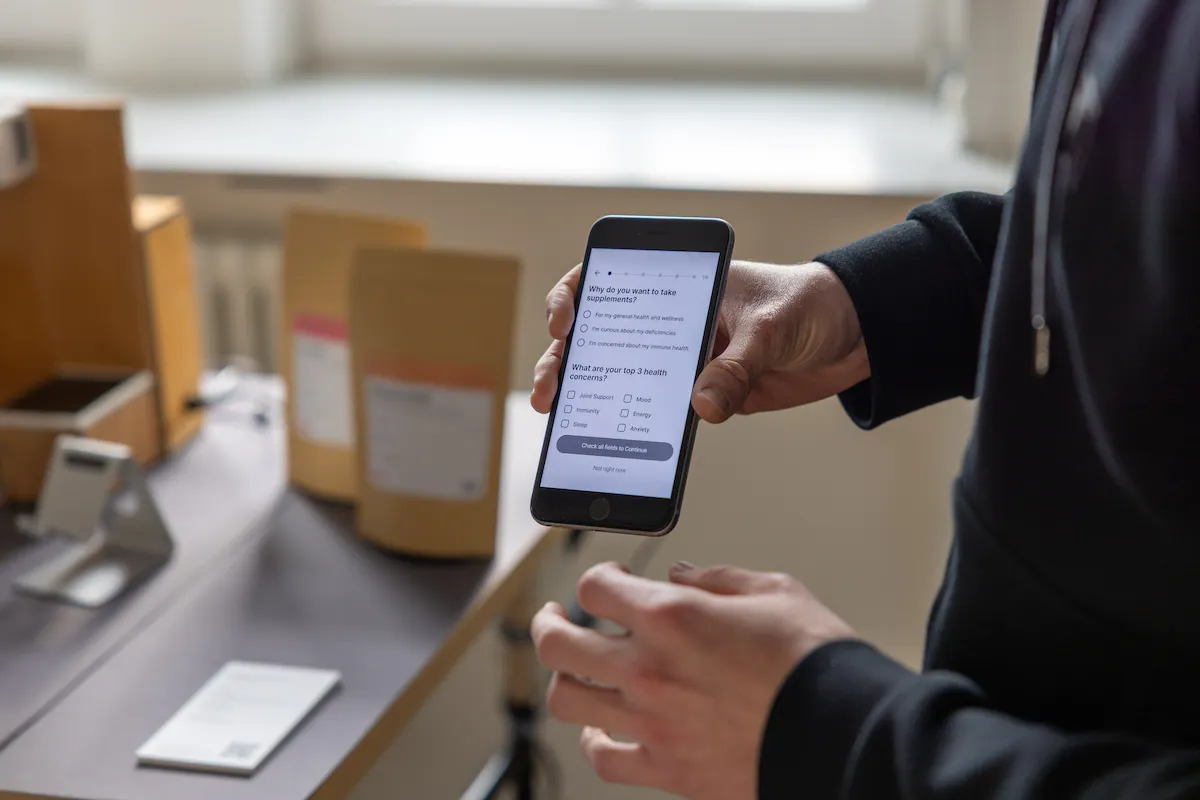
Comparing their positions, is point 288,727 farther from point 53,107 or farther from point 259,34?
point 259,34

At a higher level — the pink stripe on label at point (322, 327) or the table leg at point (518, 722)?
the pink stripe on label at point (322, 327)

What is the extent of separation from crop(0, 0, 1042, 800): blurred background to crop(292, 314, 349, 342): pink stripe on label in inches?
17.9

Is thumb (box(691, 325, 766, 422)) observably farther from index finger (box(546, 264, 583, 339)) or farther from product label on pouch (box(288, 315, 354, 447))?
product label on pouch (box(288, 315, 354, 447))

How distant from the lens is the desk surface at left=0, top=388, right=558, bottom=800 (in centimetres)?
86

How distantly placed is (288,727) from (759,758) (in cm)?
48

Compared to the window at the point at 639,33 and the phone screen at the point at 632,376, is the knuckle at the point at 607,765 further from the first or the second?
the window at the point at 639,33

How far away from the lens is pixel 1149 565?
506 millimetres

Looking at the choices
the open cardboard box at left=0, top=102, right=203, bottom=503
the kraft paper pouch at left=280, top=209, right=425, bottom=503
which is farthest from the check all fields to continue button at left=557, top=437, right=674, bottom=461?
the open cardboard box at left=0, top=102, right=203, bottom=503

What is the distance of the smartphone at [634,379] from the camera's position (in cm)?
66

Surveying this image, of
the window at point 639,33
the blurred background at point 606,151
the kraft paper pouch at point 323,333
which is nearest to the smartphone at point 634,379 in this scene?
the kraft paper pouch at point 323,333

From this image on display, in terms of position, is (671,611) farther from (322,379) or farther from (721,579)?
(322,379)

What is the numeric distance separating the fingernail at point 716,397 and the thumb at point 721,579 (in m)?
0.08

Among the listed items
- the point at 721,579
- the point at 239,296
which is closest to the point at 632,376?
the point at 721,579

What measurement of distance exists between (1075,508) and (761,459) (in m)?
1.20
